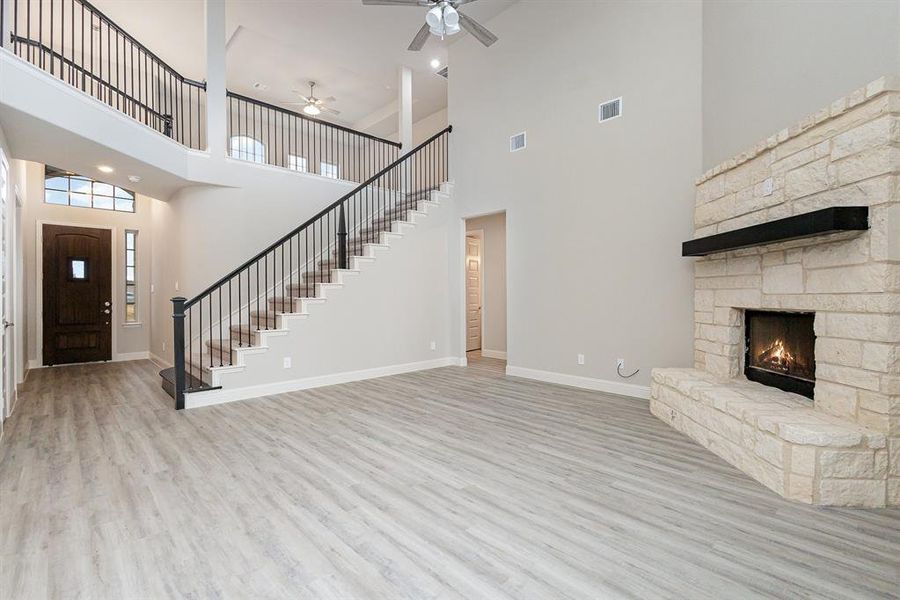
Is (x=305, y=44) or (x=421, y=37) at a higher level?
(x=305, y=44)

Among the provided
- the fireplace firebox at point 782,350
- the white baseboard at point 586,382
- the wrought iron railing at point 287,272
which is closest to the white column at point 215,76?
the wrought iron railing at point 287,272

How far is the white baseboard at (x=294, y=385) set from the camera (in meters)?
4.61

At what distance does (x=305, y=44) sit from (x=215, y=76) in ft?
6.33

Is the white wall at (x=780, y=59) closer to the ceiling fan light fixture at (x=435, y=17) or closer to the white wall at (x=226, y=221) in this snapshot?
the ceiling fan light fixture at (x=435, y=17)

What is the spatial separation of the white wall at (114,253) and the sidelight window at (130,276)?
64 mm

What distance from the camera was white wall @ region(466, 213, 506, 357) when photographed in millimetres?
7859

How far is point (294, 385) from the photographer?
5223 millimetres

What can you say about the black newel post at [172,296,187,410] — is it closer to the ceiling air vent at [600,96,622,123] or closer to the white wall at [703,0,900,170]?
the ceiling air vent at [600,96,622,123]

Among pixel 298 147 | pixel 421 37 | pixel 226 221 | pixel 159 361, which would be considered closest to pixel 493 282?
pixel 421 37

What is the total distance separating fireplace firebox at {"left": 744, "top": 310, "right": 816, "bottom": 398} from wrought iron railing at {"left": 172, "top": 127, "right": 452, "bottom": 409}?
4.81m

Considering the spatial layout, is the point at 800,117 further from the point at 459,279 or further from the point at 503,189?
the point at 459,279

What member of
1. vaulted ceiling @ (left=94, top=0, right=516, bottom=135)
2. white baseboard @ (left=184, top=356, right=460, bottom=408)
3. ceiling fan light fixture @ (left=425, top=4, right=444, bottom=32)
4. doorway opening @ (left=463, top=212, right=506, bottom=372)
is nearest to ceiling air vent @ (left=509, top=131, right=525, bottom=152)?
doorway opening @ (left=463, top=212, right=506, bottom=372)

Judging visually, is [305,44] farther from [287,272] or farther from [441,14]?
[441,14]

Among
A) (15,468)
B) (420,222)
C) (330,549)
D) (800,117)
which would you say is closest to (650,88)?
(800,117)
